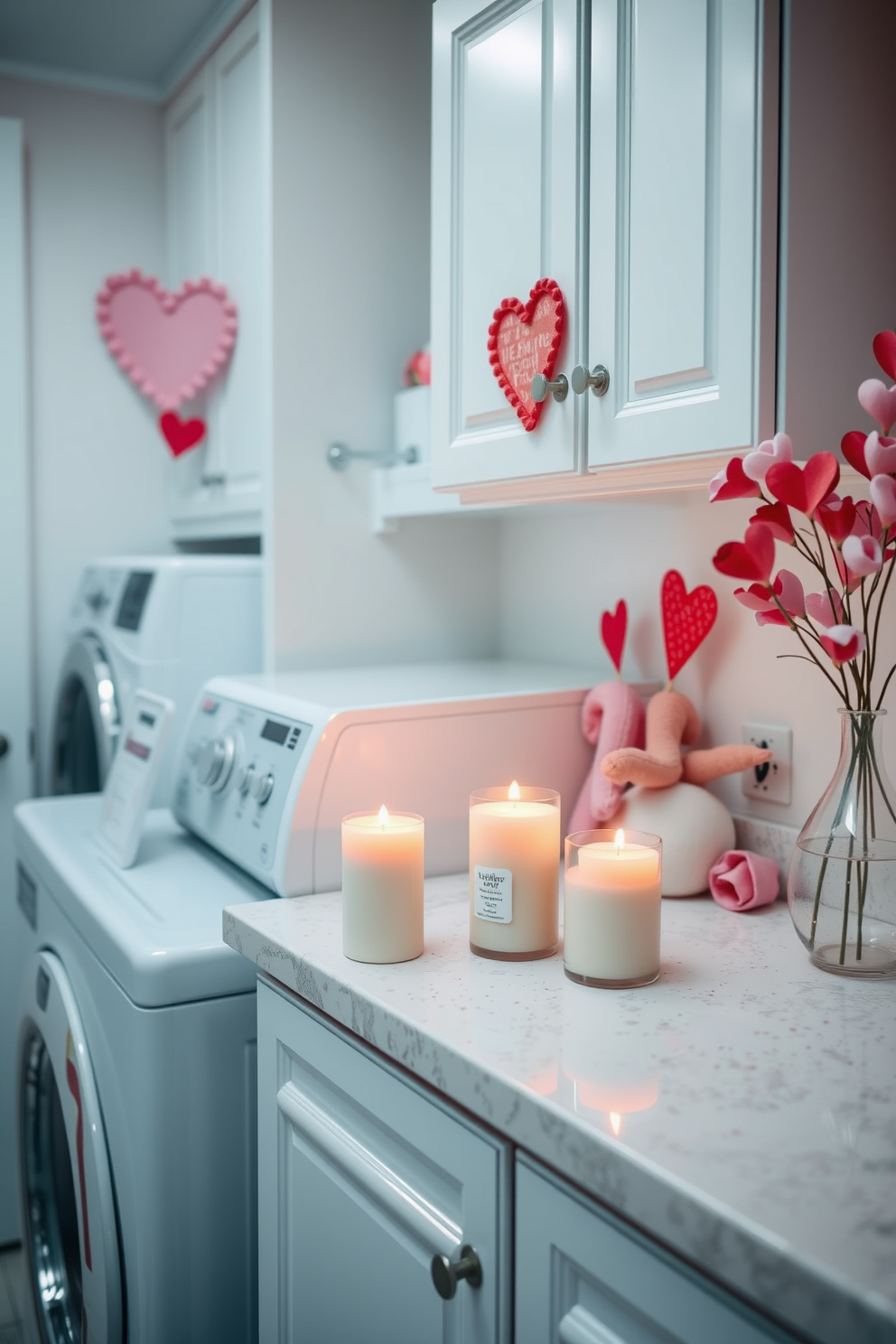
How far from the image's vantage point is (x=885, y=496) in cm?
90

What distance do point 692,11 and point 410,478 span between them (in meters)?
0.92

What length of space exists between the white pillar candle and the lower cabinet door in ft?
0.30

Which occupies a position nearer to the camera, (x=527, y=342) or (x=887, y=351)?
(x=887, y=351)

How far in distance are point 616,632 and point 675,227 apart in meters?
0.61

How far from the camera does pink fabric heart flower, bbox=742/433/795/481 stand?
919mm

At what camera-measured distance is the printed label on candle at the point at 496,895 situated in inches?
41.9

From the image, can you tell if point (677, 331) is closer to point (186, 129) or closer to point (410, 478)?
point (410, 478)

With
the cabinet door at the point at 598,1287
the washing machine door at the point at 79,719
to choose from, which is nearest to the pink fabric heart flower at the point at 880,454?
the cabinet door at the point at 598,1287

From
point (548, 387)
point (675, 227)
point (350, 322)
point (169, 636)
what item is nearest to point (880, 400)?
point (675, 227)

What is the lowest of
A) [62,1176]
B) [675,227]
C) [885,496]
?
[62,1176]

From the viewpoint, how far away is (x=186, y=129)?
7.91ft

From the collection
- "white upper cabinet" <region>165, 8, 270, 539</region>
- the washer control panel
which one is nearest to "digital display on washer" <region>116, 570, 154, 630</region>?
"white upper cabinet" <region>165, 8, 270, 539</region>

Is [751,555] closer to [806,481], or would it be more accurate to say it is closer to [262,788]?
[806,481]

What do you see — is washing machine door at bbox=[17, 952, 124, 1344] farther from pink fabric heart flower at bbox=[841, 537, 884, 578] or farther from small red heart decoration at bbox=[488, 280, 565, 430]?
pink fabric heart flower at bbox=[841, 537, 884, 578]
